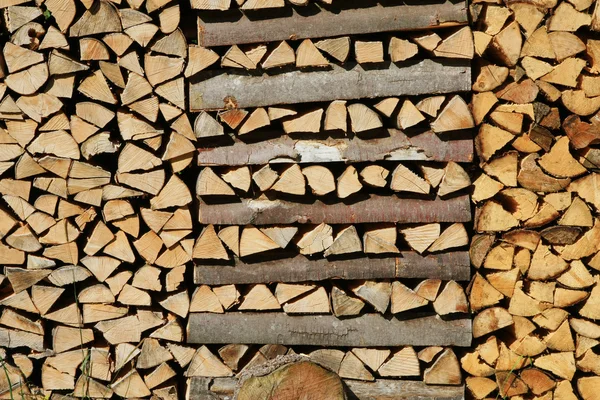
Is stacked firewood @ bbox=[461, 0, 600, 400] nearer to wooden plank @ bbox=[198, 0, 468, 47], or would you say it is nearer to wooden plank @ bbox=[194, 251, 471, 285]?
wooden plank @ bbox=[194, 251, 471, 285]

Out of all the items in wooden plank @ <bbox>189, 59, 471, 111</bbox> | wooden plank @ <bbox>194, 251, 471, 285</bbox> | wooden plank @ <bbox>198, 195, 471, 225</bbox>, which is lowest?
wooden plank @ <bbox>194, 251, 471, 285</bbox>

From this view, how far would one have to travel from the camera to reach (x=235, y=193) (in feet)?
10.8

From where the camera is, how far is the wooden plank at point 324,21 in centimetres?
309

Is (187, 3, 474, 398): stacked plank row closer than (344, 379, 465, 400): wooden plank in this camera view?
Yes

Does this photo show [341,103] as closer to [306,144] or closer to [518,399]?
[306,144]

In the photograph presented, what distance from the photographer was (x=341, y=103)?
3160 mm

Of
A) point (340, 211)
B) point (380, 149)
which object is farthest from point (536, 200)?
point (340, 211)

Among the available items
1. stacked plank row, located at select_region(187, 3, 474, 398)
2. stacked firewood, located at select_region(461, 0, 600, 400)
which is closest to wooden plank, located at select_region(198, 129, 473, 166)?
stacked plank row, located at select_region(187, 3, 474, 398)

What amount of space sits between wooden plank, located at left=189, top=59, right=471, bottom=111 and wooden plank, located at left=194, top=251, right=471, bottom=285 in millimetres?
741

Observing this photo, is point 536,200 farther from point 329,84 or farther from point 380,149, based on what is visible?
point 329,84

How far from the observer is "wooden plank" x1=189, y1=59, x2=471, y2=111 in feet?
10.3

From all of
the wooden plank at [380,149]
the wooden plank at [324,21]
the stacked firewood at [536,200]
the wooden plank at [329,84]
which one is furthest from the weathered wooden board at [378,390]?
the wooden plank at [324,21]

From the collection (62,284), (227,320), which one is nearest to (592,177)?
(227,320)

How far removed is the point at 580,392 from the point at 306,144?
5.68 feet
